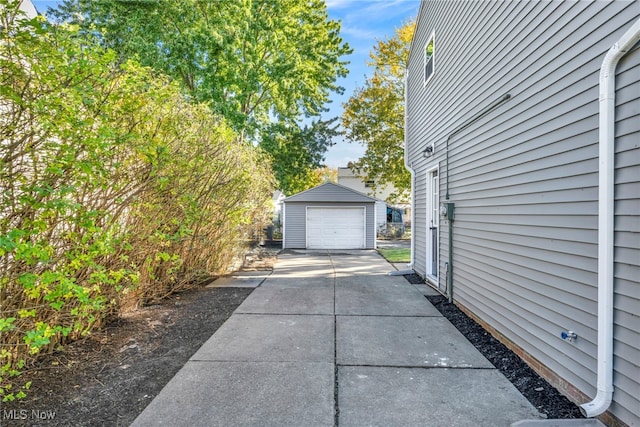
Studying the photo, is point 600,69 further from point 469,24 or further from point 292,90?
point 292,90

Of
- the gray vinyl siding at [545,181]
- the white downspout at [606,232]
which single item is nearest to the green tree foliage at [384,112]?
the gray vinyl siding at [545,181]

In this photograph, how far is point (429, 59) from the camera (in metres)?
6.96

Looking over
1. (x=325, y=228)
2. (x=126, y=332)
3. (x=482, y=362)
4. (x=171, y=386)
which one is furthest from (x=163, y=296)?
(x=325, y=228)

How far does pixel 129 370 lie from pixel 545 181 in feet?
13.3

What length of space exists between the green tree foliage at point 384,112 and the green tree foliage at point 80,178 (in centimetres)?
1228

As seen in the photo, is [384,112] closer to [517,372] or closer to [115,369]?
[517,372]

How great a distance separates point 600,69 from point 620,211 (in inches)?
38.9

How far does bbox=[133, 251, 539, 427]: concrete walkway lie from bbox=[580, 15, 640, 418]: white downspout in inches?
20.3

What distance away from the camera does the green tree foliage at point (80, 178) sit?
236cm

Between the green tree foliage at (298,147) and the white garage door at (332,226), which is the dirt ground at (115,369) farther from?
the green tree foliage at (298,147)

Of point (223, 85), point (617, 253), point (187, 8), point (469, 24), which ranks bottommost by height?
point (617, 253)

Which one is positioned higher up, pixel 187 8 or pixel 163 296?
pixel 187 8

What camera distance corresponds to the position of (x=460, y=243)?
5.03 m

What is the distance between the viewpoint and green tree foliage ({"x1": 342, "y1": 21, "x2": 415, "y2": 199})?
16125 mm
